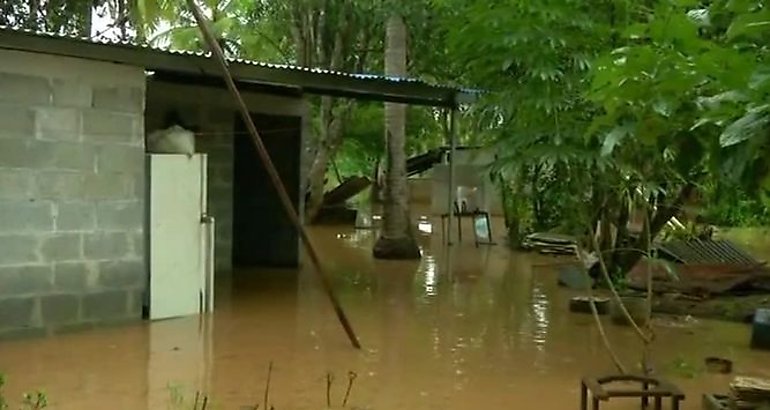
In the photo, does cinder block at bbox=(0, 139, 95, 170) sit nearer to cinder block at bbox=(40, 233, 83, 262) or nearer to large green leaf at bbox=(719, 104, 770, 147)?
cinder block at bbox=(40, 233, 83, 262)

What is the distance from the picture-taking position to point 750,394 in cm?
556

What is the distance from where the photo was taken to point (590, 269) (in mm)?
13320

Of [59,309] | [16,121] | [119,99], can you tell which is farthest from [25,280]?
[119,99]

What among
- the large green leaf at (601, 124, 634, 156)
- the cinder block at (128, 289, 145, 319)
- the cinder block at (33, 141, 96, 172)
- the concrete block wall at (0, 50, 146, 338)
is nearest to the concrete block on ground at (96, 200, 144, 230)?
the concrete block wall at (0, 50, 146, 338)

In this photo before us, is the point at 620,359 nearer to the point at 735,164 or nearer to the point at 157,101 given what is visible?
the point at 735,164

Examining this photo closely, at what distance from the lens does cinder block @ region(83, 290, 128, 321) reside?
905 centimetres

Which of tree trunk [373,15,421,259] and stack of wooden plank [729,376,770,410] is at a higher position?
tree trunk [373,15,421,259]

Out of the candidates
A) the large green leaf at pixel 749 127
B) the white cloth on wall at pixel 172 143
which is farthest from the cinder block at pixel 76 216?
the large green leaf at pixel 749 127

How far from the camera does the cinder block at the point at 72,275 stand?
346 inches

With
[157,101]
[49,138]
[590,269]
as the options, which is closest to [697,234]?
[590,269]

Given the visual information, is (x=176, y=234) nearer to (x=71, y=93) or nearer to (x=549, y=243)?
(x=71, y=93)

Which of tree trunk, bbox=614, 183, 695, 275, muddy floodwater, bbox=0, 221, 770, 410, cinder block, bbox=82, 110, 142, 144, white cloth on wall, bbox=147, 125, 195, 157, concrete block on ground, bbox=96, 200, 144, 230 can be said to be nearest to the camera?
muddy floodwater, bbox=0, 221, 770, 410

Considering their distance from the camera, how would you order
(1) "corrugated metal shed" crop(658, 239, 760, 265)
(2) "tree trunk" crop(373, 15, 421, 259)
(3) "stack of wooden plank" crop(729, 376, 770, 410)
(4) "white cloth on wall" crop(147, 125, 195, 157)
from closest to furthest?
(3) "stack of wooden plank" crop(729, 376, 770, 410)
(4) "white cloth on wall" crop(147, 125, 195, 157)
(1) "corrugated metal shed" crop(658, 239, 760, 265)
(2) "tree trunk" crop(373, 15, 421, 259)

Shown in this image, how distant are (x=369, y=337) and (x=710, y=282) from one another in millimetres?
5064
